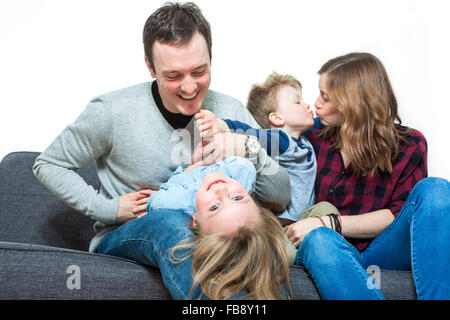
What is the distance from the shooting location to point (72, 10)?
8.80ft

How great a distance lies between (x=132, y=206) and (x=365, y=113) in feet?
3.30

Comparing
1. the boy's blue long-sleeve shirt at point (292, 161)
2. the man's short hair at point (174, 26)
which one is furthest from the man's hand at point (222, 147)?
the man's short hair at point (174, 26)

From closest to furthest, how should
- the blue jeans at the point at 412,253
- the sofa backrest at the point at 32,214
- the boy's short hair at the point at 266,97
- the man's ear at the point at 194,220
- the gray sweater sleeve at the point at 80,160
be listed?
the blue jeans at the point at 412,253 → the man's ear at the point at 194,220 → the gray sweater sleeve at the point at 80,160 → the sofa backrest at the point at 32,214 → the boy's short hair at the point at 266,97

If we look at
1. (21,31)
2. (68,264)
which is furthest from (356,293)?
(21,31)

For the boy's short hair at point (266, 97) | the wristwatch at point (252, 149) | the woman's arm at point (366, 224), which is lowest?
the woman's arm at point (366, 224)

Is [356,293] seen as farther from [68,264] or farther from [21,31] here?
[21,31]

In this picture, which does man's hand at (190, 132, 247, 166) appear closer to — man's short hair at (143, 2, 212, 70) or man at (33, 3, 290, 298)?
man at (33, 3, 290, 298)

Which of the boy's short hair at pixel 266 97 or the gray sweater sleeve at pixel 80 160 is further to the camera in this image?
the boy's short hair at pixel 266 97

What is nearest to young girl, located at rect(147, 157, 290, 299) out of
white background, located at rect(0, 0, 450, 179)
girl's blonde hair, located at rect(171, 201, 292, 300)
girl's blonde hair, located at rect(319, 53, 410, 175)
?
girl's blonde hair, located at rect(171, 201, 292, 300)

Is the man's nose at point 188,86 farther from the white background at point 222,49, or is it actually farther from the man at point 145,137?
the white background at point 222,49

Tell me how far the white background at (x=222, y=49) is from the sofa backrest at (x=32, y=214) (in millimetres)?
514

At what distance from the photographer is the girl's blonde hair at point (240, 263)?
4.19ft

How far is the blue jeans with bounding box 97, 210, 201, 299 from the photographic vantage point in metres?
1.30
